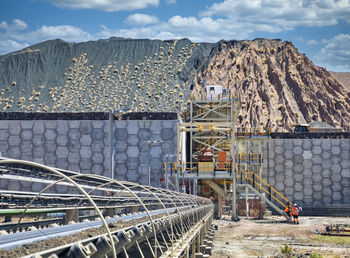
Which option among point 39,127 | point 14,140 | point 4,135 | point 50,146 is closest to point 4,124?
point 4,135

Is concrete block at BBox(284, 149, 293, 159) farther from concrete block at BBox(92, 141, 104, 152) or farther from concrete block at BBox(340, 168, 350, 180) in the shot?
concrete block at BBox(92, 141, 104, 152)

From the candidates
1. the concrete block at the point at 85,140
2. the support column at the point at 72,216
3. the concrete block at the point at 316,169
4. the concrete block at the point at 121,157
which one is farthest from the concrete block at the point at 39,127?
the support column at the point at 72,216

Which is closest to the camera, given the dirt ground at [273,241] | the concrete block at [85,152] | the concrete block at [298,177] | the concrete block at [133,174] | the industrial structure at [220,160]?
the dirt ground at [273,241]

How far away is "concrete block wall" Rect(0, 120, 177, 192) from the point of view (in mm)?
45438

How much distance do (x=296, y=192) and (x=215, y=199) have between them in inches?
372

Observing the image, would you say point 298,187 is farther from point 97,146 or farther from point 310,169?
point 97,146

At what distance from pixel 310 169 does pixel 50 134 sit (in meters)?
23.1

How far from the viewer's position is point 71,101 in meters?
141

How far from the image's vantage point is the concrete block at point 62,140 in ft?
152

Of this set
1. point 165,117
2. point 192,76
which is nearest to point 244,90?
point 192,76

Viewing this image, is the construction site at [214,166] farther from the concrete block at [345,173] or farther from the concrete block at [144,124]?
the concrete block at [345,173]

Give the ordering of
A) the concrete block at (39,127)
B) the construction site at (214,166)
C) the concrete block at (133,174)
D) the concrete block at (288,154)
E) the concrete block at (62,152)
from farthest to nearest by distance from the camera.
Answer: the concrete block at (288,154) < the concrete block at (39,127) < the concrete block at (62,152) < the concrete block at (133,174) < the construction site at (214,166)

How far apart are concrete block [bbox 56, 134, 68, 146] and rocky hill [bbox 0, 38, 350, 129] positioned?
6018 cm

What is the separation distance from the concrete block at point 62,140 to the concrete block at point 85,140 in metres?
1.28
